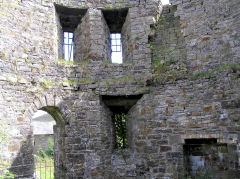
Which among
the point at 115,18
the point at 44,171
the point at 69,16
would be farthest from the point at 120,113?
the point at 44,171

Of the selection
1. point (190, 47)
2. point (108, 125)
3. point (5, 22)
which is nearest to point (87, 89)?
point (108, 125)

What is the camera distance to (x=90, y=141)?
6.76 m

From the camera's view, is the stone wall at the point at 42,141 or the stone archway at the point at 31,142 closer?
the stone archway at the point at 31,142

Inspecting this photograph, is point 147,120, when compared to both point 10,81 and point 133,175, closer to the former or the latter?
point 133,175

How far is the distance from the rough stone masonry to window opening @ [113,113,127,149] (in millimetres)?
404

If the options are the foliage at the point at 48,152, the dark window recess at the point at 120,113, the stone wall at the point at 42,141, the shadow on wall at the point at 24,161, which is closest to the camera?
the shadow on wall at the point at 24,161

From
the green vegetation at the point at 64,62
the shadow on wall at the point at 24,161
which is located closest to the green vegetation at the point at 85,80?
the green vegetation at the point at 64,62

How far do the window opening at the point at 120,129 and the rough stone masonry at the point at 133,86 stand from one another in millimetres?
404

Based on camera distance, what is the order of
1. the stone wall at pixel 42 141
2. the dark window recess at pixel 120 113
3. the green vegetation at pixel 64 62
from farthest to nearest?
the stone wall at pixel 42 141
the dark window recess at pixel 120 113
the green vegetation at pixel 64 62

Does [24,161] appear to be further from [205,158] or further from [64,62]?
[205,158]

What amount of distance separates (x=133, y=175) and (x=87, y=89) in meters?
2.98

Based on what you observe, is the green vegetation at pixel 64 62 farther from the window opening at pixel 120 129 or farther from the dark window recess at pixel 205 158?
the dark window recess at pixel 205 158

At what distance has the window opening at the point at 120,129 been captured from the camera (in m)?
8.12

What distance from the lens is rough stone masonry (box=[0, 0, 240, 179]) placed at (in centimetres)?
605
